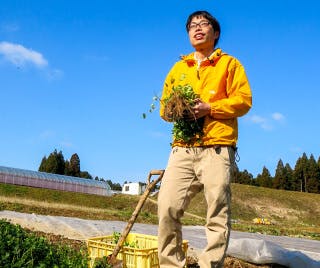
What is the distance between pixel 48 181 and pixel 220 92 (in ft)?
125

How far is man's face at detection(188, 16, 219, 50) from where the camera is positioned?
3863 millimetres

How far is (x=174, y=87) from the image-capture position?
3.73m

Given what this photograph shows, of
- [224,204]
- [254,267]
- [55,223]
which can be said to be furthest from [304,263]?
[55,223]

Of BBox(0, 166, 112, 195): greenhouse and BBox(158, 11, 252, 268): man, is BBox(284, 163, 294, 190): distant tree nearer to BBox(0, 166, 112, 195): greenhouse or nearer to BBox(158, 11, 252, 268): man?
BBox(0, 166, 112, 195): greenhouse

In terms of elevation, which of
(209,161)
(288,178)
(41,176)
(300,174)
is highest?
(300,174)

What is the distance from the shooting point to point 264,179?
69812 mm

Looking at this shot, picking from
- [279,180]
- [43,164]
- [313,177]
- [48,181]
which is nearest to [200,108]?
[48,181]

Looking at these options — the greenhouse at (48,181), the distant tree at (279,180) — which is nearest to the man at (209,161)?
the greenhouse at (48,181)

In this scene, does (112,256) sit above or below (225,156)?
Result: below

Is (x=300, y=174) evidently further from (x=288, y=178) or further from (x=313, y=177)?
(x=313, y=177)

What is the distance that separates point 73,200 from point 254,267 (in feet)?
89.3

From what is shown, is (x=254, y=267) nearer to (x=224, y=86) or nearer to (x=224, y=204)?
(x=224, y=204)

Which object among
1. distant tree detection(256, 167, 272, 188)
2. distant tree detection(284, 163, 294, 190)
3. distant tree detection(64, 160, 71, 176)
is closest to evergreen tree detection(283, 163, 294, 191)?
distant tree detection(284, 163, 294, 190)

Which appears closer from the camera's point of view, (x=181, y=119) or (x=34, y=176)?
(x=181, y=119)
